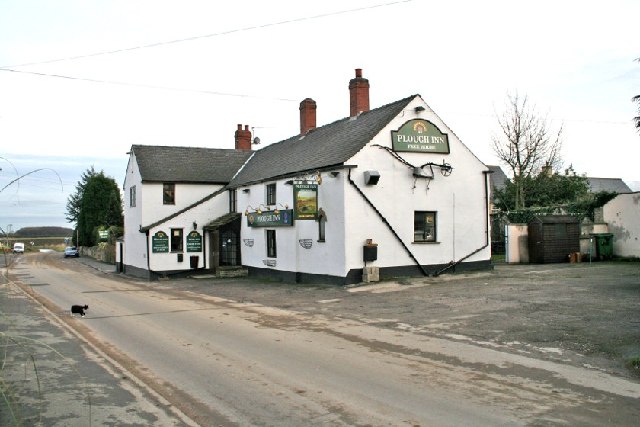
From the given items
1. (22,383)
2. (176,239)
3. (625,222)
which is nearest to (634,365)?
(22,383)

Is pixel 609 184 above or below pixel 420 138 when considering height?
above

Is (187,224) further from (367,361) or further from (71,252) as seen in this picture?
(71,252)

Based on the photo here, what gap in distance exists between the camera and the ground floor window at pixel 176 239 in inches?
1277

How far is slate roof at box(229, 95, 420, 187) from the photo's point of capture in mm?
23250

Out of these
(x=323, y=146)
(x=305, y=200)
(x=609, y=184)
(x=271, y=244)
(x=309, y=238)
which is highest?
(x=609, y=184)

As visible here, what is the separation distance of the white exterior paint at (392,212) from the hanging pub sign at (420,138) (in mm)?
258

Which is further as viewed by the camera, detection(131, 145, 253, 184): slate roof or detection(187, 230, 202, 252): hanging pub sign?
detection(131, 145, 253, 184): slate roof

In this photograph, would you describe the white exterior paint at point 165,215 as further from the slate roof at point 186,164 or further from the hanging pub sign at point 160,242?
the slate roof at point 186,164

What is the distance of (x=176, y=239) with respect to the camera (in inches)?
1284

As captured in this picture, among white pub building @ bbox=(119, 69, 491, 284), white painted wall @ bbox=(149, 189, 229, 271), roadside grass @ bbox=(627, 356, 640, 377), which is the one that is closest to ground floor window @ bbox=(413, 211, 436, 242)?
white pub building @ bbox=(119, 69, 491, 284)

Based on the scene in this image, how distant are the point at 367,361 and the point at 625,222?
73.2 feet

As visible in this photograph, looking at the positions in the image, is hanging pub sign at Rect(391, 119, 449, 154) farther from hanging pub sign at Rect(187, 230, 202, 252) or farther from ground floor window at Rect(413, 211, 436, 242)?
hanging pub sign at Rect(187, 230, 202, 252)

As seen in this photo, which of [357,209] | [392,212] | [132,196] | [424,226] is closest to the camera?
[357,209]

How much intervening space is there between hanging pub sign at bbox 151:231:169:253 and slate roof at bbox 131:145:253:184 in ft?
12.0
